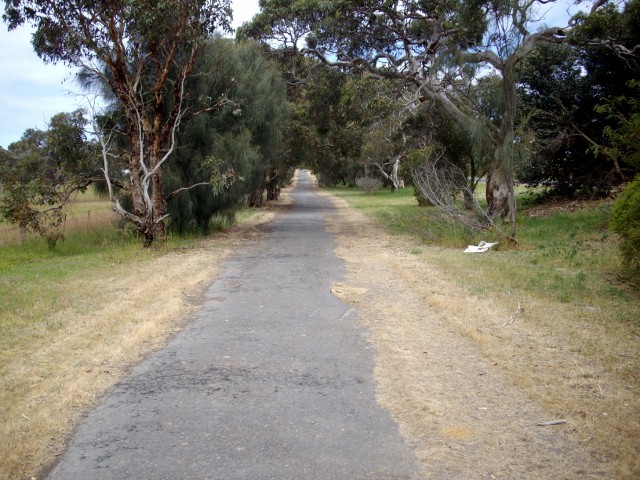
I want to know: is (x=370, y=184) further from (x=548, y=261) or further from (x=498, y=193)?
(x=548, y=261)

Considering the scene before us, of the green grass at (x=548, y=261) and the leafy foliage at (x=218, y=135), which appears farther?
the leafy foliage at (x=218, y=135)

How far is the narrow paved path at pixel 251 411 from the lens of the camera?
12.2 feet

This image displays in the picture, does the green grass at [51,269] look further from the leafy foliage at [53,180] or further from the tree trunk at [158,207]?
the leafy foliage at [53,180]

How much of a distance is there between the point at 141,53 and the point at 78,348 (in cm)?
1087

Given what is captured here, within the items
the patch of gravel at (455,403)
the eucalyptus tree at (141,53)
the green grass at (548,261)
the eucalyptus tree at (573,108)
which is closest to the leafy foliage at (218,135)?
the eucalyptus tree at (141,53)

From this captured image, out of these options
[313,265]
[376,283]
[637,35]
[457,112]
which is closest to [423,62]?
[457,112]

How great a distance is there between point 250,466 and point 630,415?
284cm

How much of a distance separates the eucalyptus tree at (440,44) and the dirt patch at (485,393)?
6575mm

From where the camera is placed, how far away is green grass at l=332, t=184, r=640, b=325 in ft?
26.2

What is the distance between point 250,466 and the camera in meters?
3.69

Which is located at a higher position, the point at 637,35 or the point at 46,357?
the point at 637,35

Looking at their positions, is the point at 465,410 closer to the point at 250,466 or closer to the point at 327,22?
the point at 250,466

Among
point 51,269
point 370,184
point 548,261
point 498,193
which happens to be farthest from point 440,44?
point 370,184

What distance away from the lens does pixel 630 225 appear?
831cm
